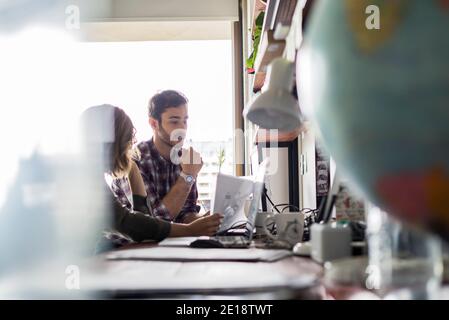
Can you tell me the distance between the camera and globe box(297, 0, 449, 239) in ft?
1.04

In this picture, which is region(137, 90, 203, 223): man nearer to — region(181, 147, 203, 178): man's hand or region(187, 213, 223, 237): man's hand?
region(181, 147, 203, 178): man's hand

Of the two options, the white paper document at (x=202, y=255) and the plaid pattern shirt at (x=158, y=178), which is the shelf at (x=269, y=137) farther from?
the white paper document at (x=202, y=255)

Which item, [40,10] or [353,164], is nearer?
[353,164]

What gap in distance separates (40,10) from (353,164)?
1.06m

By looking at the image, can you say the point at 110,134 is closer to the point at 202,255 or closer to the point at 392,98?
the point at 202,255

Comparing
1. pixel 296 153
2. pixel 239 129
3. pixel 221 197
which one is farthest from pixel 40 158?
pixel 239 129

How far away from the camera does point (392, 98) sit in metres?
0.33

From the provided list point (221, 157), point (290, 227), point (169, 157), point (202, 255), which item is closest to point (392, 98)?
point (202, 255)

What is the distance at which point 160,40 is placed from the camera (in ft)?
11.7

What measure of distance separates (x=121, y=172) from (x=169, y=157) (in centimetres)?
67

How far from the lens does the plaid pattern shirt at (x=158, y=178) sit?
1995 mm

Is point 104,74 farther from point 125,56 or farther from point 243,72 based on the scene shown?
point 243,72
